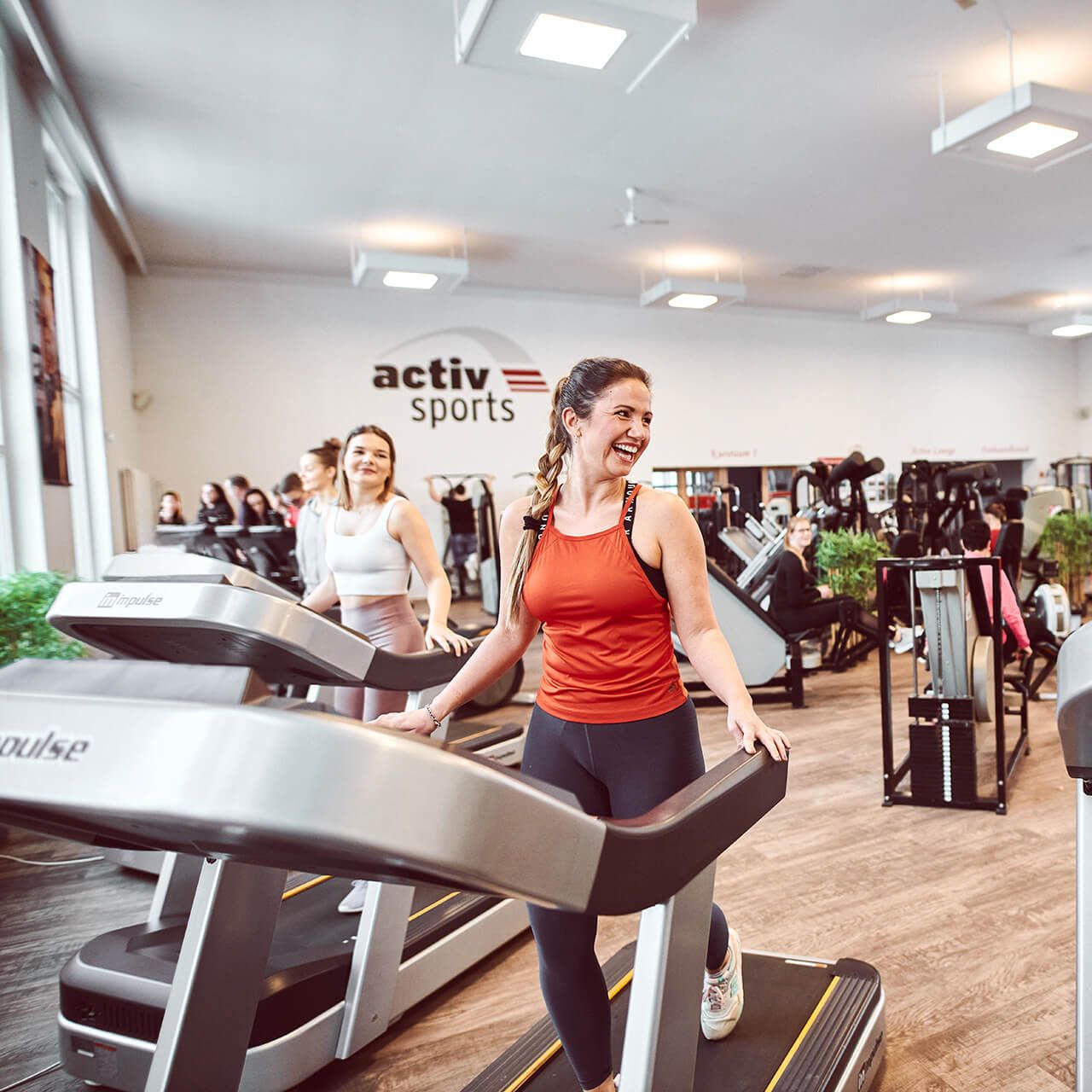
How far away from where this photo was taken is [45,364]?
5199mm

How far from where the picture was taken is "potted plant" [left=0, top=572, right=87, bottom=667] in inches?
130

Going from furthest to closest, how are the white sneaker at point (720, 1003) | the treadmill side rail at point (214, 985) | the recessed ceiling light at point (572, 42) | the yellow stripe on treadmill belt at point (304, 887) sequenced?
the recessed ceiling light at point (572, 42) < the yellow stripe on treadmill belt at point (304, 887) < the white sneaker at point (720, 1003) < the treadmill side rail at point (214, 985)

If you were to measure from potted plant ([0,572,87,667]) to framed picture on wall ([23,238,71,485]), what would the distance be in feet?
5.53

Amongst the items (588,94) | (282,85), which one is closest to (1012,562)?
(588,94)

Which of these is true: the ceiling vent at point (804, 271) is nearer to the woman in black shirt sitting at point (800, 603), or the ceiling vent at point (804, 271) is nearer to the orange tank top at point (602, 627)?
the woman in black shirt sitting at point (800, 603)

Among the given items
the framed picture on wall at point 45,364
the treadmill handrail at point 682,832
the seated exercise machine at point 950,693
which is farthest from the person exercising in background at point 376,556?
the framed picture on wall at point 45,364

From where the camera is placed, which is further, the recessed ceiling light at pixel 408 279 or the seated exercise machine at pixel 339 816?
the recessed ceiling light at pixel 408 279

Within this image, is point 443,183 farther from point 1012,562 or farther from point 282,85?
point 1012,562

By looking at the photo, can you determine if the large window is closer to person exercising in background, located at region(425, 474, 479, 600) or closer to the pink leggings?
person exercising in background, located at region(425, 474, 479, 600)

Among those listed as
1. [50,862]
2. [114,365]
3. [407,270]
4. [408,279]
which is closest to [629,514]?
[50,862]

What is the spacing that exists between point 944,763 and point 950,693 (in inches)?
12.0

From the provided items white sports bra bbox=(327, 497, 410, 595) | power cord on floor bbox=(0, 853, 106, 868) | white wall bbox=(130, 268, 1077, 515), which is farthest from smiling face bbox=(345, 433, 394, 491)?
white wall bbox=(130, 268, 1077, 515)

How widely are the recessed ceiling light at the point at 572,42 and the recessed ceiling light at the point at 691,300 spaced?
497 cm

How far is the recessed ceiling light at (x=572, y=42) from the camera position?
4199 millimetres
